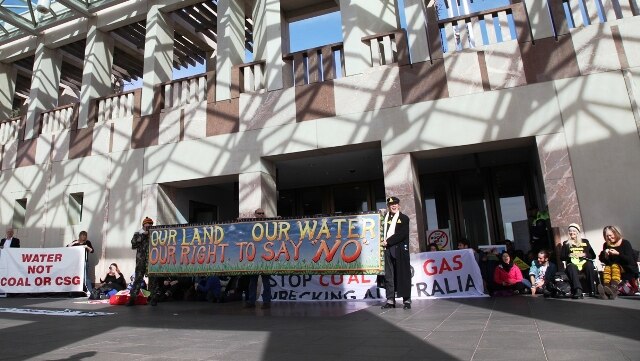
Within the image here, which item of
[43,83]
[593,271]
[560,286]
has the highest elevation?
[43,83]

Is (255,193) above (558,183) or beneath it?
above

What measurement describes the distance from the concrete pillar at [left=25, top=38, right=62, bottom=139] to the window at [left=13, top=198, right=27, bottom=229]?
2505 mm

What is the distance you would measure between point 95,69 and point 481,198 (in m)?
14.7

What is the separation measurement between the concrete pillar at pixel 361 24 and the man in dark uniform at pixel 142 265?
262 inches

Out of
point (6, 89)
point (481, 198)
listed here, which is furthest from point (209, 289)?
point (6, 89)

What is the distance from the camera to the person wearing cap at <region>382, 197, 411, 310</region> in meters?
6.83

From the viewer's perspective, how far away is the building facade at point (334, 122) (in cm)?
912

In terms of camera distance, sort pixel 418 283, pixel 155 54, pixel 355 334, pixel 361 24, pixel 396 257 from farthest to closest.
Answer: pixel 155 54, pixel 361 24, pixel 418 283, pixel 396 257, pixel 355 334

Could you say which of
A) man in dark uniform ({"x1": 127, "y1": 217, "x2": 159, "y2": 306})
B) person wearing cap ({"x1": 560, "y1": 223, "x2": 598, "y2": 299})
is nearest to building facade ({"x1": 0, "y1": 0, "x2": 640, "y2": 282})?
person wearing cap ({"x1": 560, "y1": 223, "x2": 598, "y2": 299})

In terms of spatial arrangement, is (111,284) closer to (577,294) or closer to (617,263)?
(577,294)

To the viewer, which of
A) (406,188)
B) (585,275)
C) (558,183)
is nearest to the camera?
(585,275)

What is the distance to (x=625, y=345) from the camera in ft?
11.0

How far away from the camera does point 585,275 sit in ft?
24.3

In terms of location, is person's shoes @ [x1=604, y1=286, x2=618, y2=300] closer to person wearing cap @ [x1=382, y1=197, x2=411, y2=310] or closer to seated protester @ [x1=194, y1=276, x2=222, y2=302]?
person wearing cap @ [x1=382, y1=197, x2=411, y2=310]
